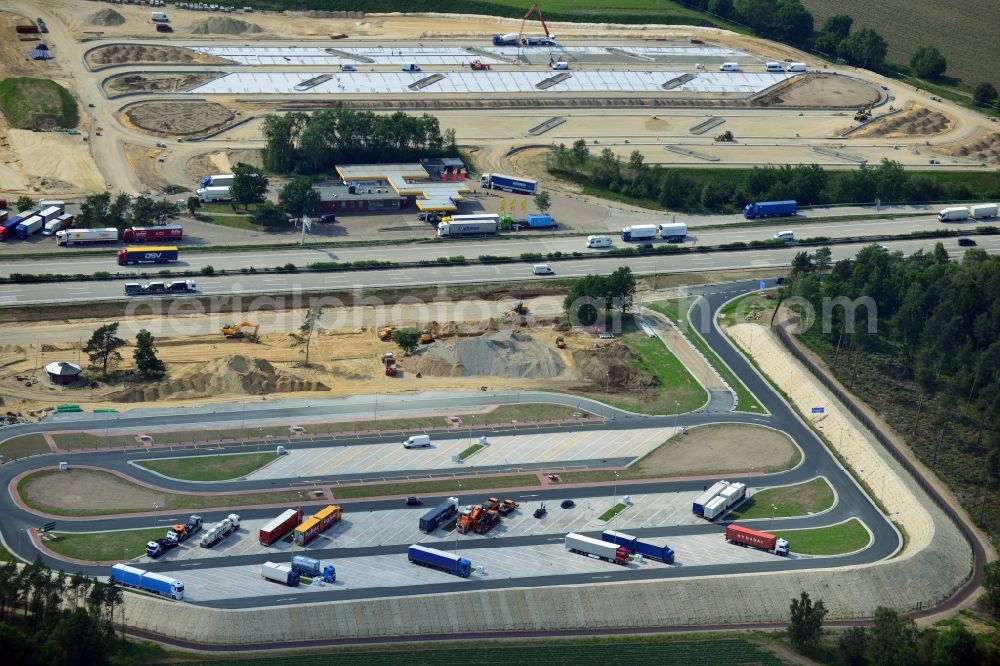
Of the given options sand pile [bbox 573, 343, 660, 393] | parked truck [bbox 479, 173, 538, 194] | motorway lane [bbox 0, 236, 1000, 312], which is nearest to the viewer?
sand pile [bbox 573, 343, 660, 393]

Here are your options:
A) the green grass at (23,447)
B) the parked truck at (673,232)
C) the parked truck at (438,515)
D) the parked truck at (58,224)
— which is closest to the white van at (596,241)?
the parked truck at (673,232)

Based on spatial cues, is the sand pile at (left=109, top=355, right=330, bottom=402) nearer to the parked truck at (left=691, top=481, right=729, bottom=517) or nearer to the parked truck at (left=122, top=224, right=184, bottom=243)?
the parked truck at (left=122, top=224, right=184, bottom=243)

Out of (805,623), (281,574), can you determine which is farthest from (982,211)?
(281,574)

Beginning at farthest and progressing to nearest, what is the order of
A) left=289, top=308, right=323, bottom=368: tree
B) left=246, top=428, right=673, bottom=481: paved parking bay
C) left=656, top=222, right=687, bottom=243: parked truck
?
left=656, top=222, right=687, bottom=243: parked truck < left=289, top=308, right=323, bottom=368: tree < left=246, top=428, right=673, bottom=481: paved parking bay

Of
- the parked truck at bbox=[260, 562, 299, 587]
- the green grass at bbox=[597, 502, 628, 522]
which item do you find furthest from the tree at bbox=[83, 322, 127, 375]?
the green grass at bbox=[597, 502, 628, 522]

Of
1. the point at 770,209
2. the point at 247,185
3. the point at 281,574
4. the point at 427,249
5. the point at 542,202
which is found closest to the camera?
the point at 281,574

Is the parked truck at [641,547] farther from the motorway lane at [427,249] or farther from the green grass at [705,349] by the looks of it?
the motorway lane at [427,249]

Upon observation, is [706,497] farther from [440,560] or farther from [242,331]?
[242,331]
